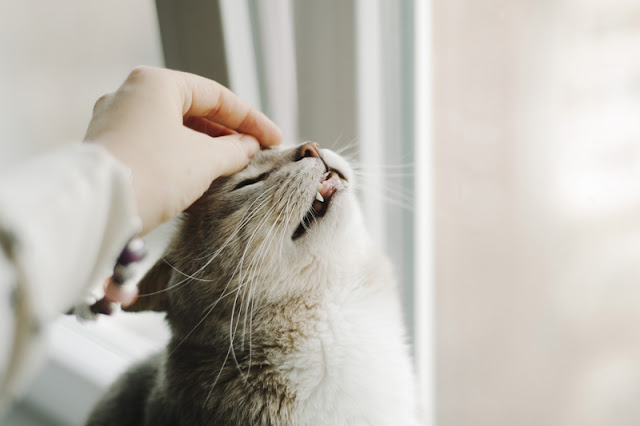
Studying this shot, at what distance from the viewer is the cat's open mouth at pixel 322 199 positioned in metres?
0.78

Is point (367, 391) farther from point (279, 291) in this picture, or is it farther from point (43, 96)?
point (43, 96)

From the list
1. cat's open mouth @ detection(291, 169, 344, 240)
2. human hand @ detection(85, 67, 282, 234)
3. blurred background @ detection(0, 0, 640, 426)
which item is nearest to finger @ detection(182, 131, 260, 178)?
human hand @ detection(85, 67, 282, 234)

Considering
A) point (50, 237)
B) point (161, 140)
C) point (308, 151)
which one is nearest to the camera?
point (50, 237)

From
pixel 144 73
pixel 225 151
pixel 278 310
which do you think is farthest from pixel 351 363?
pixel 144 73

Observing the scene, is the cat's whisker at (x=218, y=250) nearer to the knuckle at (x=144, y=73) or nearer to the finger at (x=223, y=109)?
the finger at (x=223, y=109)

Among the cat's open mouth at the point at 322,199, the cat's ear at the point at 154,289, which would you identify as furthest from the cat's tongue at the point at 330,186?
the cat's ear at the point at 154,289

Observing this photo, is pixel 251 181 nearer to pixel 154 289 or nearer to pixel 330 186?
pixel 330 186

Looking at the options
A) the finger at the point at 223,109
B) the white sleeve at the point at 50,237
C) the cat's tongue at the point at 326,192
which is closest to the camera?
the white sleeve at the point at 50,237

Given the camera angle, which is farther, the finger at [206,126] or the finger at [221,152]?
the finger at [206,126]

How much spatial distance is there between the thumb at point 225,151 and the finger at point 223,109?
0.06ft

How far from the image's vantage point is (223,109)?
2.46ft

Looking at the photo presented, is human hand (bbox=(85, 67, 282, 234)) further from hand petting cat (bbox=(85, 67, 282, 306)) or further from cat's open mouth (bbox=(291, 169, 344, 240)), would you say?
cat's open mouth (bbox=(291, 169, 344, 240))

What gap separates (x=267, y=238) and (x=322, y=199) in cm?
11

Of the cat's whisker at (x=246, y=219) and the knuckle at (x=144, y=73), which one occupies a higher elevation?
the knuckle at (x=144, y=73)
